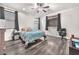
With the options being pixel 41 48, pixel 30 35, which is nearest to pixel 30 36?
pixel 30 35

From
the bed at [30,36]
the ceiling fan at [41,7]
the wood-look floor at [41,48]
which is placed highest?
the ceiling fan at [41,7]

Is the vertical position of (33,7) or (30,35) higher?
(33,7)

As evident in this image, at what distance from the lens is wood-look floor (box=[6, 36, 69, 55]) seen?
1.83m

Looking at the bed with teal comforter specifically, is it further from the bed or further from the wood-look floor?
the wood-look floor

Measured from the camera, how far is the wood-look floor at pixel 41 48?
183cm

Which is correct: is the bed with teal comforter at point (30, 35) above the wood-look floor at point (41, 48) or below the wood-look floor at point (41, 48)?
above

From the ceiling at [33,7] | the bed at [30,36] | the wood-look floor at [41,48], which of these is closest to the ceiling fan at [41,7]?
the ceiling at [33,7]

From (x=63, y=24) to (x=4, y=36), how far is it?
113cm

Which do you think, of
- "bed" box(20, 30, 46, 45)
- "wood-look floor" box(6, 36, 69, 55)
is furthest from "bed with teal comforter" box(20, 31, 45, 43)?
"wood-look floor" box(6, 36, 69, 55)

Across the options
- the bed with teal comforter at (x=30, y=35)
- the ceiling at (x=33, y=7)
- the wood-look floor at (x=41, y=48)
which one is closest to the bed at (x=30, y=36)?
the bed with teal comforter at (x=30, y=35)

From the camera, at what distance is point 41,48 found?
6.11 ft

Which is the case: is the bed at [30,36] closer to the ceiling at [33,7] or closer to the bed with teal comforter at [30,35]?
the bed with teal comforter at [30,35]

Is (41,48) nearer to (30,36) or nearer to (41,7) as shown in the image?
(30,36)
